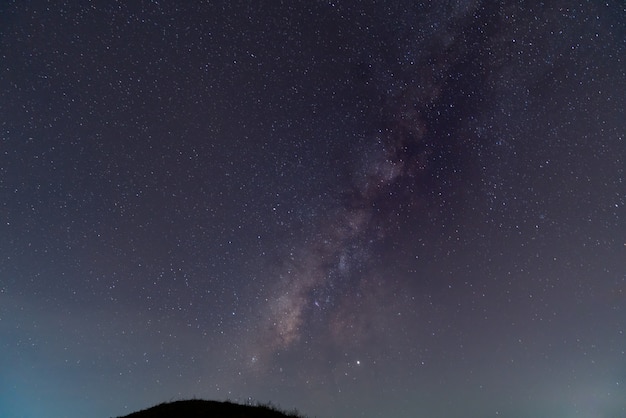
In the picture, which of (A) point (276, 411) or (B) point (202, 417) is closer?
(B) point (202, 417)

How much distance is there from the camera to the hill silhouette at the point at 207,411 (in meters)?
20.6

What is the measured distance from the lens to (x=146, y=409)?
22938 millimetres

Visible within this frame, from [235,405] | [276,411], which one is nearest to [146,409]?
[235,405]

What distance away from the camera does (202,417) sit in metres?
20.1

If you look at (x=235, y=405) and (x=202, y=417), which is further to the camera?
(x=235, y=405)

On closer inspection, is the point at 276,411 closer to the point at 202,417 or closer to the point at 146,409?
the point at 202,417

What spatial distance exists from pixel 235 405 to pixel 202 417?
2.40 metres

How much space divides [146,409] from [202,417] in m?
4.45

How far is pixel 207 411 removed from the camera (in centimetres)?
2091

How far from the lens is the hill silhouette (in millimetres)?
20578

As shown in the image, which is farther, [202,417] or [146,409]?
[146,409]

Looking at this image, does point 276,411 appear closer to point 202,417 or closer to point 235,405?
point 235,405

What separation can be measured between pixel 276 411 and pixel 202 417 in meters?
3.69

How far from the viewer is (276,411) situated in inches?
877
